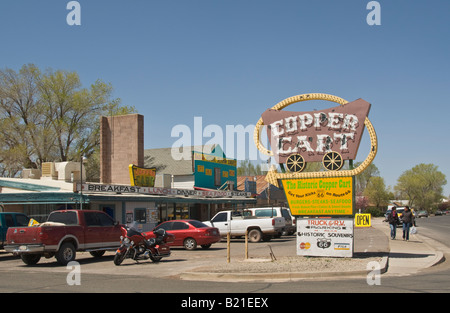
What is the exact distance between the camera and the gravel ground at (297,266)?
13.3 metres

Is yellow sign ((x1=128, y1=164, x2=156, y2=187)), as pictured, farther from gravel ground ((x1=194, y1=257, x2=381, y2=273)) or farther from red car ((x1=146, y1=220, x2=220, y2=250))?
gravel ground ((x1=194, y1=257, x2=381, y2=273))

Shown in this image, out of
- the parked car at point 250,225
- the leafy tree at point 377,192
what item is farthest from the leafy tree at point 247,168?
the parked car at point 250,225

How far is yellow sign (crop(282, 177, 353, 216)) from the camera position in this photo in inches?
647

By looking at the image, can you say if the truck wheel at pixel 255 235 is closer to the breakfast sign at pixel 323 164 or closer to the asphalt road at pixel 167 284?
the breakfast sign at pixel 323 164

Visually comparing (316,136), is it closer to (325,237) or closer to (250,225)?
(325,237)

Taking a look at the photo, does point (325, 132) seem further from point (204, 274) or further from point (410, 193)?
point (410, 193)

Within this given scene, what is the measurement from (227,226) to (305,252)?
40.2 ft

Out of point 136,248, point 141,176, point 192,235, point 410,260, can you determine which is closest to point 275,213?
point 192,235

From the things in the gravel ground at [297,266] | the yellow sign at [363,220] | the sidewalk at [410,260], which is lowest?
the yellow sign at [363,220]

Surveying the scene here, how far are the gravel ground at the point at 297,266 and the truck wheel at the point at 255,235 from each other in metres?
11.5

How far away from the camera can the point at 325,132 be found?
1702 centimetres

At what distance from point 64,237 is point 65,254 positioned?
616mm

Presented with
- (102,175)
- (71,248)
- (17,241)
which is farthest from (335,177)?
(102,175)

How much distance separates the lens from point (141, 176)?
33.6 m
